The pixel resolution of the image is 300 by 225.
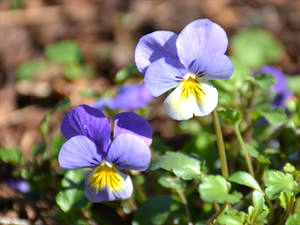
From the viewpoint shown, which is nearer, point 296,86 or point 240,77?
point 240,77

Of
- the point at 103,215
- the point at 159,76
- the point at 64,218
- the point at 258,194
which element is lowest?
the point at 103,215

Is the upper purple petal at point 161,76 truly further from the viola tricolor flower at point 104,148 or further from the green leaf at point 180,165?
the green leaf at point 180,165

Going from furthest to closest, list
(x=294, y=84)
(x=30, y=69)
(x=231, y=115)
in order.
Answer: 1. (x=30, y=69)
2. (x=294, y=84)
3. (x=231, y=115)

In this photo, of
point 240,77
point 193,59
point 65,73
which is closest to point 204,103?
point 193,59

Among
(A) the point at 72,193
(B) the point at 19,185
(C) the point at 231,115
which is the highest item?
(C) the point at 231,115

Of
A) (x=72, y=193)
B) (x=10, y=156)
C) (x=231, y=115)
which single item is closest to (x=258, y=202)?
(x=231, y=115)

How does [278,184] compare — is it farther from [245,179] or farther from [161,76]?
[161,76]

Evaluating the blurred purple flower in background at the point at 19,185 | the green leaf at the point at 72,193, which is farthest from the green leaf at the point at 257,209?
the blurred purple flower in background at the point at 19,185

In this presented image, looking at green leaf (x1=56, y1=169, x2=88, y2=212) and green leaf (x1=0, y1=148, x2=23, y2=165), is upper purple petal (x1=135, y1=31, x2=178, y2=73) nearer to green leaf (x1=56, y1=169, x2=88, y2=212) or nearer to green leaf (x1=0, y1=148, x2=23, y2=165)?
green leaf (x1=56, y1=169, x2=88, y2=212)

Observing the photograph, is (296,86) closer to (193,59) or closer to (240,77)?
(240,77)
